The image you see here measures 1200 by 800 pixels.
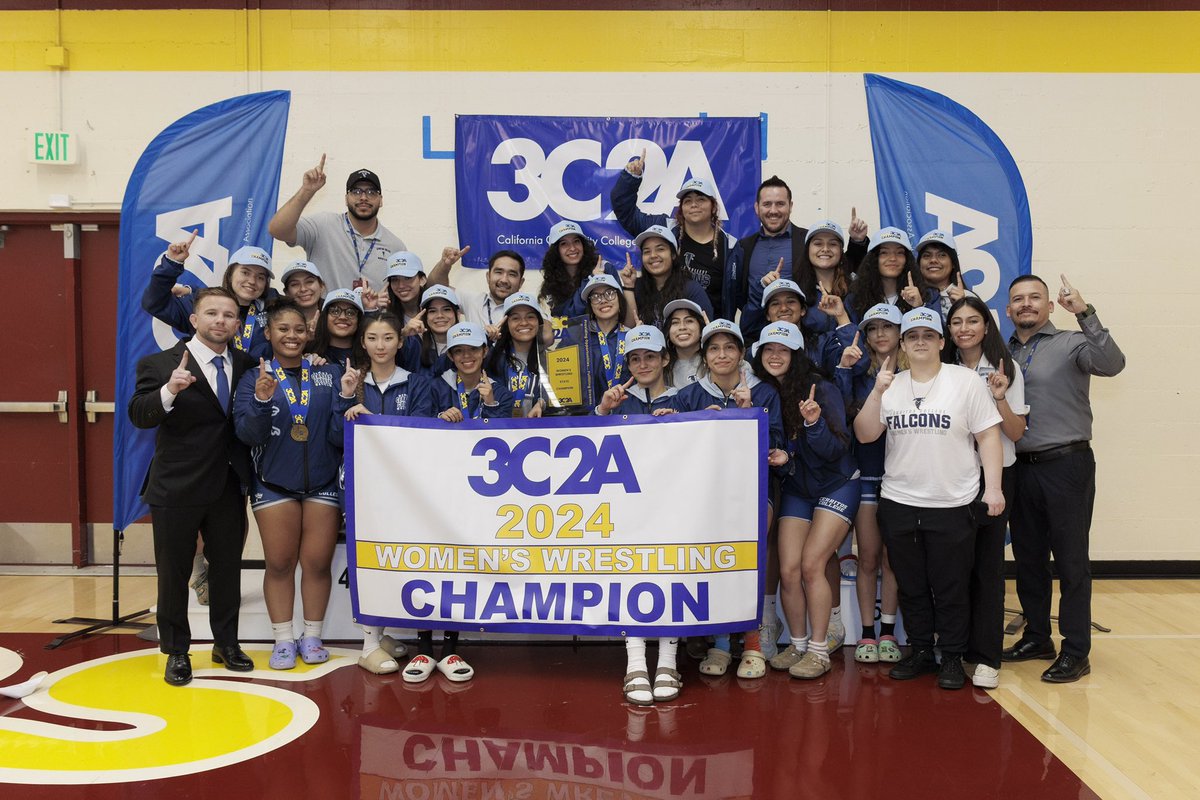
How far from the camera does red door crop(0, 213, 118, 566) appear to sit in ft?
21.2

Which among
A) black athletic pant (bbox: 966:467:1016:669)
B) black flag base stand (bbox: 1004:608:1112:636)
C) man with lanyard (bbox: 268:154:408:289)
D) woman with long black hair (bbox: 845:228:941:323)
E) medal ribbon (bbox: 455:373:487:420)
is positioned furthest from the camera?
man with lanyard (bbox: 268:154:408:289)

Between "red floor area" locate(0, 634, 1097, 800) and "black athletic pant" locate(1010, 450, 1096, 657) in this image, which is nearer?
"red floor area" locate(0, 634, 1097, 800)

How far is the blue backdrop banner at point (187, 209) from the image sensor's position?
17.2 feet

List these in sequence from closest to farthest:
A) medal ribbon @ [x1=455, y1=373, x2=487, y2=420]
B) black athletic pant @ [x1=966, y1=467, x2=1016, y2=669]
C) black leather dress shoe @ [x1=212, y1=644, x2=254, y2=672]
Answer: black athletic pant @ [x1=966, y1=467, x2=1016, y2=669], black leather dress shoe @ [x1=212, y1=644, x2=254, y2=672], medal ribbon @ [x1=455, y1=373, x2=487, y2=420]

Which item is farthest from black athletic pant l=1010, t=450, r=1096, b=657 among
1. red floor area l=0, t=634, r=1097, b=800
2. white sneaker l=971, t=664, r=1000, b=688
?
red floor area l=0, t=634, r=1097, b=800

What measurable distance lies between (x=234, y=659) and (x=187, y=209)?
9.05ft

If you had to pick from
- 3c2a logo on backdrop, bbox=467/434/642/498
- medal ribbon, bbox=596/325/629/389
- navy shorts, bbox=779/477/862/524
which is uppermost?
medal ribbon, bbox=596/325/629/389

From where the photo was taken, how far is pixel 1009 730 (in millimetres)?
3576

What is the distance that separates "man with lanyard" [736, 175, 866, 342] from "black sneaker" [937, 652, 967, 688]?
1866 millimetres

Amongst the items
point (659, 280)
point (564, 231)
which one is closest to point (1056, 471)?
point (659, 280)

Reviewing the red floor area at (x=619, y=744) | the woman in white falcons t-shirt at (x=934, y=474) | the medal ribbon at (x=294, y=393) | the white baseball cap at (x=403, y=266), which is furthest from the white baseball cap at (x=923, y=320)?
the medal ribbon at (x=294, y=393)

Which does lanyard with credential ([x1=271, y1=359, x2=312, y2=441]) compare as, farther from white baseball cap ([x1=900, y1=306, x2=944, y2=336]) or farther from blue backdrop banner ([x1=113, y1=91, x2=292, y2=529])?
white baseball cap ([x1=900, y1=306, x2=944, y2=336])

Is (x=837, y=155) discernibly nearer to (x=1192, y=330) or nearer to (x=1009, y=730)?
(x=1192, y=330)

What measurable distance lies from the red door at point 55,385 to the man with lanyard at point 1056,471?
5.92 meters
